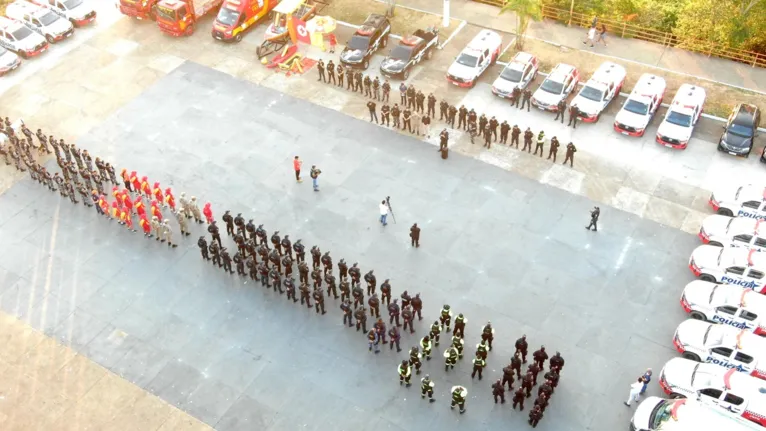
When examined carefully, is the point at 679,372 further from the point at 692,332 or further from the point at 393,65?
the point at 393,65

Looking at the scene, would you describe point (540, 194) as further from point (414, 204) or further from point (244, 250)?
point (244, 250)

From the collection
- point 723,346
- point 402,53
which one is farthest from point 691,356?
point 402,53

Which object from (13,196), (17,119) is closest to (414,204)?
(13,196)

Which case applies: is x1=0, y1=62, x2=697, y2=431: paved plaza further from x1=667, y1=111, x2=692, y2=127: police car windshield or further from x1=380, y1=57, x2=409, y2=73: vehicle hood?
x1=667, y1=111, x2=692, y2=127: police car windshield

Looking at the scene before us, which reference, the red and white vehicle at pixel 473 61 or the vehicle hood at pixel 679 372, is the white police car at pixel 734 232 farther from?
the red and white vehicle at pixel 473 61

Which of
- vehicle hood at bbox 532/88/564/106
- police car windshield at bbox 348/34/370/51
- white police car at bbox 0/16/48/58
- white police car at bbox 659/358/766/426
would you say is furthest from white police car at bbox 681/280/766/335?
white police car at bbox 0/16/48/58
